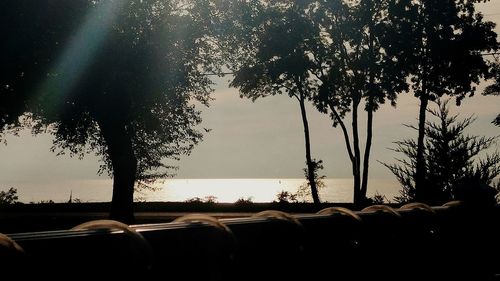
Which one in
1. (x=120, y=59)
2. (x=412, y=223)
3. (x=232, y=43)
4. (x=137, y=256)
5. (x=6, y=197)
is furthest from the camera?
(x=6, y=197)

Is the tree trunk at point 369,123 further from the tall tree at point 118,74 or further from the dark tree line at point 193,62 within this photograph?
the tall tree at point 118,74

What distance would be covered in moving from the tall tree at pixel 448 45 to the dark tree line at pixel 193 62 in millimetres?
76

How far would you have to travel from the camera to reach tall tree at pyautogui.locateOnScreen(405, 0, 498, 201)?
1507 inches

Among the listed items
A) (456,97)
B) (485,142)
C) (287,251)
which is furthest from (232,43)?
(287,251)

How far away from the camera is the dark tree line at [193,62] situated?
2803 cm

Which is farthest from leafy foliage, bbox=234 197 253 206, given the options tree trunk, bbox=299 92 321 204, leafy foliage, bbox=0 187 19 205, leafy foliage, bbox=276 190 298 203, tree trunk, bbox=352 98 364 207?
leafy foliage, bbox=0 187 19 205

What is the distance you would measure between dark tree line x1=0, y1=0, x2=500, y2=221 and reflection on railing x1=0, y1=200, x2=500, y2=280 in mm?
Answer: 19717

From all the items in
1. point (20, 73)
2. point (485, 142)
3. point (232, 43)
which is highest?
point (232, 43)

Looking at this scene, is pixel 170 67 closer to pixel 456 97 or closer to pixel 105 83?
pixel 105 83

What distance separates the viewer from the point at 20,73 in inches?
1045

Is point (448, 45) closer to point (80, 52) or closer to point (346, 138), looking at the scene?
point (346, 138)

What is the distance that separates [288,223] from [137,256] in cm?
199

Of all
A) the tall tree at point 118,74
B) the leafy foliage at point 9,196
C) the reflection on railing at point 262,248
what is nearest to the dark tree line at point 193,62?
the tall tree at point 118,74

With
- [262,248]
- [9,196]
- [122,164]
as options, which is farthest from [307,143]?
[262,248]
